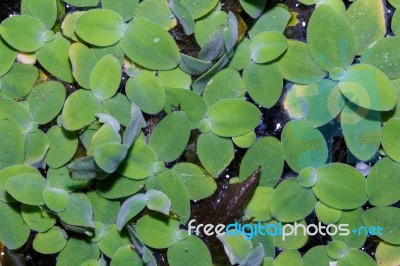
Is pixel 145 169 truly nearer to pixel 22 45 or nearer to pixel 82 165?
pixel 82 165

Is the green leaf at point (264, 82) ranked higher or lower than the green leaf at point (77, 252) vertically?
higher

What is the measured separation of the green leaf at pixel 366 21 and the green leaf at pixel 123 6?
1.28ft

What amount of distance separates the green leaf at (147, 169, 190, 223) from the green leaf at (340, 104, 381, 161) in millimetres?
311

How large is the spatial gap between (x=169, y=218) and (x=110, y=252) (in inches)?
5.1

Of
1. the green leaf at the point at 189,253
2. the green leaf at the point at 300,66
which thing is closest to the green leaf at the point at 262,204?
the green leaf at the point at 189,253

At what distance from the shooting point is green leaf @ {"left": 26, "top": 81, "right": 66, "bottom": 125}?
1.05m

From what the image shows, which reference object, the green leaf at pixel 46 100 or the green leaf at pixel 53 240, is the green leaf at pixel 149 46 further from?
the green leaf at pixel 53 240

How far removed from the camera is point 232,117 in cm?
104

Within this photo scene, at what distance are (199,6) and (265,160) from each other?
1.01 feet

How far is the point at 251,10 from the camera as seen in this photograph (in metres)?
1.04

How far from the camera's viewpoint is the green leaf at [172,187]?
103 cm

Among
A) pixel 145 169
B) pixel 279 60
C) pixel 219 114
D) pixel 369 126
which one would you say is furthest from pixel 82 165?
pixel 369 126

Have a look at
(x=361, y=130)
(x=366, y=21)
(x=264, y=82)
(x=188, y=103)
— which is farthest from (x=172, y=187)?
(x=366, y=21)

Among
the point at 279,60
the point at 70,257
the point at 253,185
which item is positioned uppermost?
the point at 279,60
